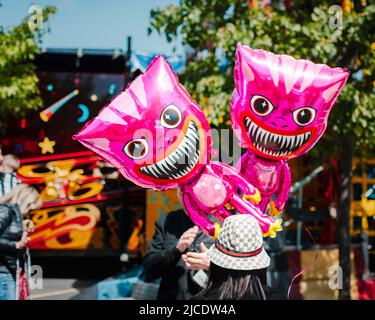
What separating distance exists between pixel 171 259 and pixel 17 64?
3.36m

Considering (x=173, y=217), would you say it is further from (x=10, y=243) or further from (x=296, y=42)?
(x=296, y=42)

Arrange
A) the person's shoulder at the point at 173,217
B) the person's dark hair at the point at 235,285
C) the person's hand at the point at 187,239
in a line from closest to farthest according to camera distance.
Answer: the person's dark hair at the point at 235,285 < the person's hand at the point at 187,239 < the person's shoulder at the point at 173,217

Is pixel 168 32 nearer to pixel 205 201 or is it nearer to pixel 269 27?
pixel 269 27

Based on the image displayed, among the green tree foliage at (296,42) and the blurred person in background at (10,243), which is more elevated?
the green tree foliage at (296,42)

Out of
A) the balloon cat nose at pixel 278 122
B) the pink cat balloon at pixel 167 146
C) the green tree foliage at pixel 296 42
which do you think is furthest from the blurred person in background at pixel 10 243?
the balloon cat nose at pixel 278 122

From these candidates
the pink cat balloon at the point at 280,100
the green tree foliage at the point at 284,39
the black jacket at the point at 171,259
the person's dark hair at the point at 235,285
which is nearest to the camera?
the person's dark hair at the point at 235,285

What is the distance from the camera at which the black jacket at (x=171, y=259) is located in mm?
2445

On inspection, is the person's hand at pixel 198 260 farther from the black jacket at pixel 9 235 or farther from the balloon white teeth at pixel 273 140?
the black jacket at pixel 9 235

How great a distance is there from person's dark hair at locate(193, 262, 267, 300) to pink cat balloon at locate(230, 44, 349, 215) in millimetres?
598

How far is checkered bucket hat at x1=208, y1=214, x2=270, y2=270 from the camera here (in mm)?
1914

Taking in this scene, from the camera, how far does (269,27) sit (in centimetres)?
398

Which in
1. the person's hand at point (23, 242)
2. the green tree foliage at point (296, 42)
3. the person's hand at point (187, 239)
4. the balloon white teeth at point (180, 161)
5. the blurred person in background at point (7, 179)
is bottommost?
the person's hand at point (23, 242)

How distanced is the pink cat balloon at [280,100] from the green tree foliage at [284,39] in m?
1.62

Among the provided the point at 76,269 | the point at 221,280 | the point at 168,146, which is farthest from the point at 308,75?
the point at 76,269
